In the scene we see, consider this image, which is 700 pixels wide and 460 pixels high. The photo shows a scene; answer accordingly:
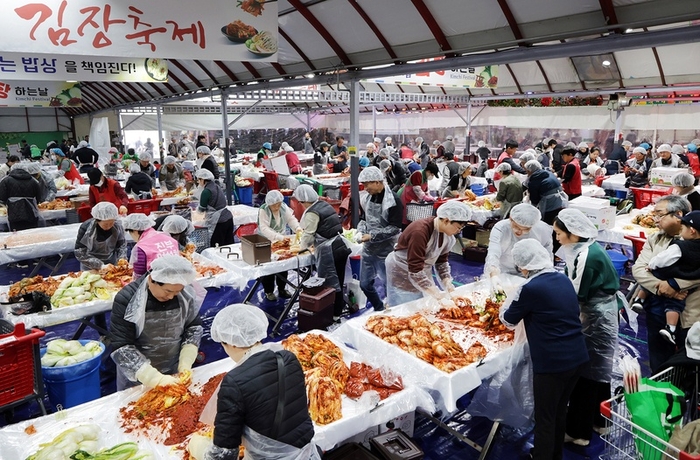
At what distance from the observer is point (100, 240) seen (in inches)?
226

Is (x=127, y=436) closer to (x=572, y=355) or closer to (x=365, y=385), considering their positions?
(x=365, y=385)

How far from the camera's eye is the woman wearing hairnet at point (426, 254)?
4.55 meters

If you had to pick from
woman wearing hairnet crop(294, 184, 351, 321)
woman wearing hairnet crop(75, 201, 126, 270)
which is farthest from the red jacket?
woman wearing hairnet crop(294, 184, 351, 321)

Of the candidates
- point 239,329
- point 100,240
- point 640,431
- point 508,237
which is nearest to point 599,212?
point 508,237

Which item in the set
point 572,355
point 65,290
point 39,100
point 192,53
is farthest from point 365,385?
point 39,100

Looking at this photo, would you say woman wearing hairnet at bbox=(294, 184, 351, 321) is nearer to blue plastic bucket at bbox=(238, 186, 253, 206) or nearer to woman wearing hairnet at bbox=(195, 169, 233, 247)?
woman wearing hairnet at bbox=(195, 169, 233, 247)

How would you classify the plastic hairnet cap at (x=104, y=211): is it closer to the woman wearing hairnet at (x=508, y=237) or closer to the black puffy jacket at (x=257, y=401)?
the black puffy jacket at (x=257, y=401)

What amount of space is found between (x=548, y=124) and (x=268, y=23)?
13822 mm

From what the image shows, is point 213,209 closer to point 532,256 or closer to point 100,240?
point 100,240

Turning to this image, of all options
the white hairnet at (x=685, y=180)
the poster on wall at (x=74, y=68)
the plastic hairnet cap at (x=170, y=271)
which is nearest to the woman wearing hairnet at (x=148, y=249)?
the plastic hairnet cap at (x=170, y=271)

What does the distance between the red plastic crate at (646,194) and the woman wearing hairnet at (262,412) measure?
883cm

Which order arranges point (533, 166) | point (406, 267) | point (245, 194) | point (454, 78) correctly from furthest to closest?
point (245, 194) < point (454, 78) < point (533, 166) < point (406, 267)

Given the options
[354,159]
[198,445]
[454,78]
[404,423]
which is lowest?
[404,423]

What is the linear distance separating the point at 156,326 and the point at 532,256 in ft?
8.88
